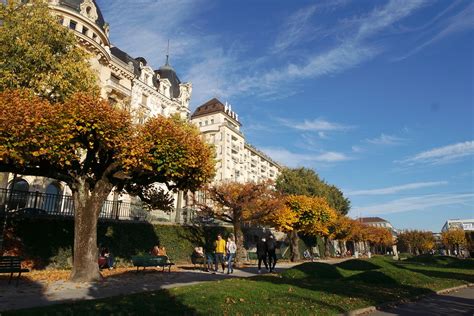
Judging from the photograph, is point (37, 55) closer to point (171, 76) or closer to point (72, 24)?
point (72, 24)

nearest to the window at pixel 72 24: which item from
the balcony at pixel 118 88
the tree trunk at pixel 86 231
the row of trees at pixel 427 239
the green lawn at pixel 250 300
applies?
the balcony at pixel 118 88

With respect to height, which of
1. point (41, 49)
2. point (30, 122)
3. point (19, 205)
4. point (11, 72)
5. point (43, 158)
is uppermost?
point (41, 49)

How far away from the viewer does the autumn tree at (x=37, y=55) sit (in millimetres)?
17395

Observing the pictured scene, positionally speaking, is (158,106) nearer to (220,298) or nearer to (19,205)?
(19,205)

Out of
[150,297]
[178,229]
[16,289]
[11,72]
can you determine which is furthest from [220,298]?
[178,229]

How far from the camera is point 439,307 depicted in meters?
9.67

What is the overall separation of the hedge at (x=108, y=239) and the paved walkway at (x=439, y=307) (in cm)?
1503

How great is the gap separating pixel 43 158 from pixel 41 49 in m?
8.70

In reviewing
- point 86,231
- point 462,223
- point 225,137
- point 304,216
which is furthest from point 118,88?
point 462,223

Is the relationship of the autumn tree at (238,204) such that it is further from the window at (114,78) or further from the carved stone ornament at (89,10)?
the carved stone ornament at (89,10)

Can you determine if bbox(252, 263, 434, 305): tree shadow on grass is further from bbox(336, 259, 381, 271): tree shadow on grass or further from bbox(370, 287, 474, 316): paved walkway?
bbox(336, 259, 381, 271): tree shadow on grass

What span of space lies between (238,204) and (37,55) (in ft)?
49.5

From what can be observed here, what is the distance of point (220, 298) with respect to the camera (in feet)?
27.9

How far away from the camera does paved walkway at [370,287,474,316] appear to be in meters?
8.83
